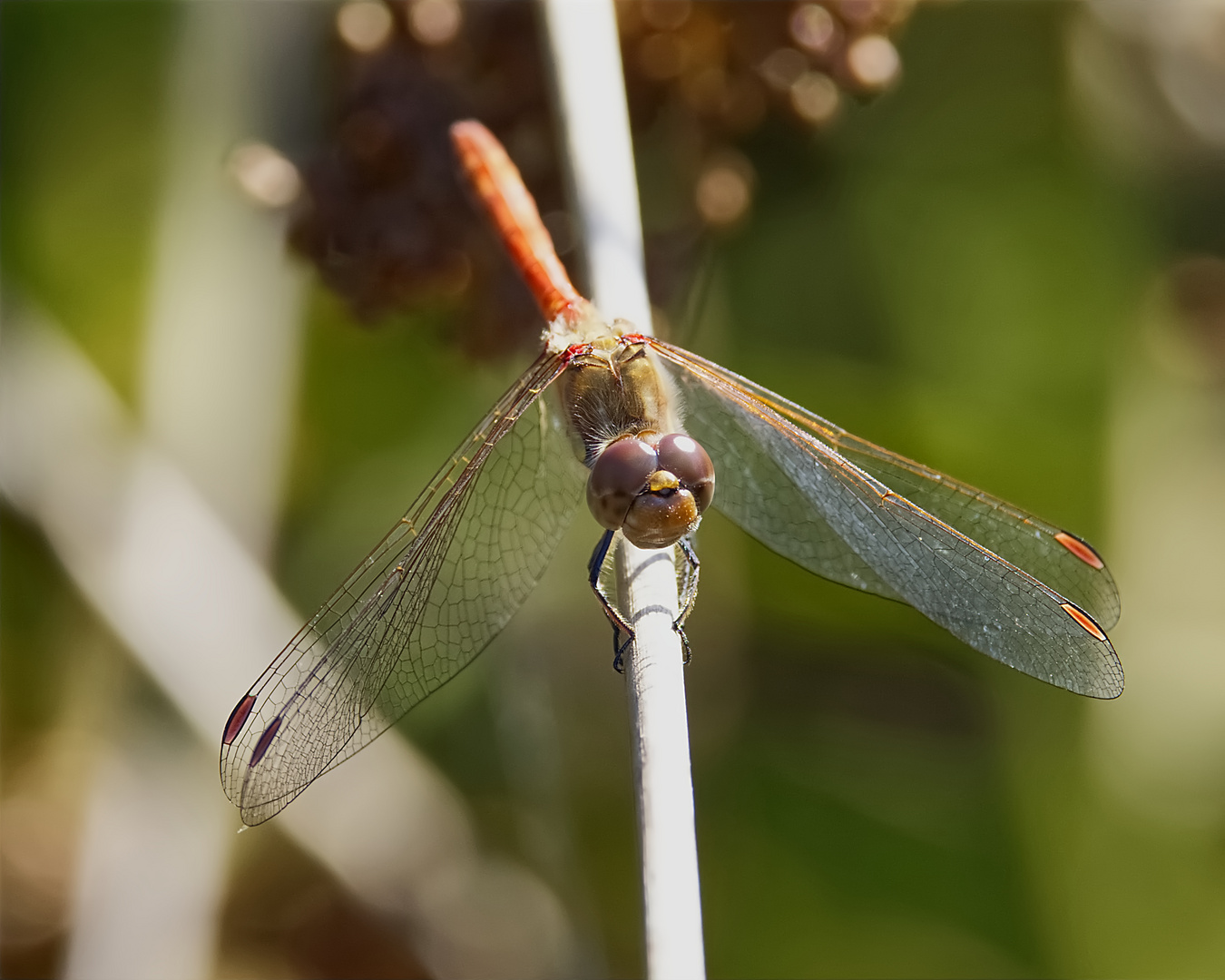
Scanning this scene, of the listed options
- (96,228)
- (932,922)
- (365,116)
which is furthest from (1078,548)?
(96,228)

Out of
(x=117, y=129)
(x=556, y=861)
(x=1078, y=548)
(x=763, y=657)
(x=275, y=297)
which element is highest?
(x=117, y=129)

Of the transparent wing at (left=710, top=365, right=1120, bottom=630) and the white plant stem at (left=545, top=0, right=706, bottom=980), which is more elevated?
the white plant stem at (left=545, top=0, right=706, bottom=980)

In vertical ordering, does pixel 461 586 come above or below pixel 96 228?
below

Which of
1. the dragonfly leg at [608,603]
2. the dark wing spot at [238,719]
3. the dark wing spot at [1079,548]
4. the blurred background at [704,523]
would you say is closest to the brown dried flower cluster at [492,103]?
the blurred background at [704,523]

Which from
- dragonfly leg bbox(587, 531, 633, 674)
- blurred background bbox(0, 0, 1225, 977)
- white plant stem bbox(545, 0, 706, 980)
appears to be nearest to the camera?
white plant stem bbox(545, 0, 706, 980)

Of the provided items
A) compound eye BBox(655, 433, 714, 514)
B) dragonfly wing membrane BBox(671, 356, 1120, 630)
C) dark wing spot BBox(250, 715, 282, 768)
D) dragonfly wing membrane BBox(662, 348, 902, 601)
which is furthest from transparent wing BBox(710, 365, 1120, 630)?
dark wing spot BBox(250, 715, 282, 768)

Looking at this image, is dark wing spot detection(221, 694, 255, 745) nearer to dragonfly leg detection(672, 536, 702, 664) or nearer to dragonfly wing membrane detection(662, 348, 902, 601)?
dragonfly leg detection(672, 536, 702, 664)

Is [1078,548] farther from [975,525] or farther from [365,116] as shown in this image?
[365,116]

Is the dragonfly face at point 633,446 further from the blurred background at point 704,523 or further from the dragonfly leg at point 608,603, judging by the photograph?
the blurred background at point 704,523

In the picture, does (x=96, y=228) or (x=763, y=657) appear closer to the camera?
(x=763, y=657)
